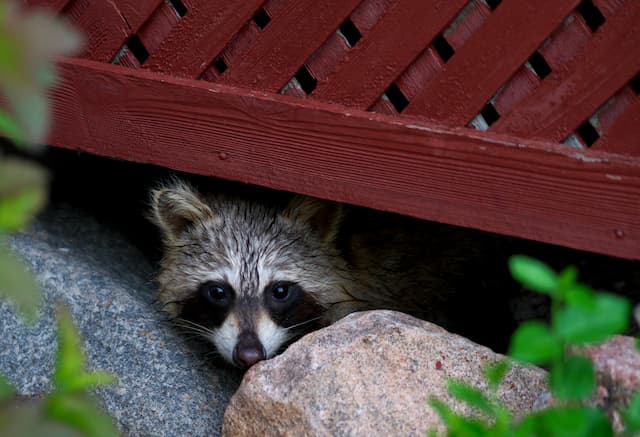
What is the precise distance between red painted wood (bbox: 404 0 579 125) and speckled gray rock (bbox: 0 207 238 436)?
4.74 feet

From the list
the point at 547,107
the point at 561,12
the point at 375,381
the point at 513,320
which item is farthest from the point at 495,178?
the point at 513,320

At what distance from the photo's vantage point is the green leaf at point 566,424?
4.01 ft

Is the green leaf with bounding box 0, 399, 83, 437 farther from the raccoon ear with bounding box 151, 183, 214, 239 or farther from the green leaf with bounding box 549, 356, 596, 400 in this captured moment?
the raccoon ear with bounding box 151, 183, 214, 239

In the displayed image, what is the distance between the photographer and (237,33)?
10.9 feet

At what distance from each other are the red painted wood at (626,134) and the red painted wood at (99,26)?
75.3 inches

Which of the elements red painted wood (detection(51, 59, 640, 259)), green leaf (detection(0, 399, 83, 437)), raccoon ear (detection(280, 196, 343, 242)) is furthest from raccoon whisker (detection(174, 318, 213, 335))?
green leaf (detection(0, 399, 83, 437))

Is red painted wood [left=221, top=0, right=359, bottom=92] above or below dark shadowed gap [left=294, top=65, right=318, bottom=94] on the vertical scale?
above

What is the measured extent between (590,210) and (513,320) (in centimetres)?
199

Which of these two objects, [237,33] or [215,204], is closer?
[237,33]

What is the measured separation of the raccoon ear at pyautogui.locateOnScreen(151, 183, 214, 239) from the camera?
415 centimetres

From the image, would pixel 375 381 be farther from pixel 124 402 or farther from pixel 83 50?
pixel 83 50

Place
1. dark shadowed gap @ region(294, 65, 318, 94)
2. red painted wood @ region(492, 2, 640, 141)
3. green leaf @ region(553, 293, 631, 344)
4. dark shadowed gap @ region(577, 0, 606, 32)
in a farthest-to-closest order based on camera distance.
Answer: dark shadowed gap @ region(294, 65, 318, 94) → dark shadowed gap @ region(577, 0, 606, 32) → red painted wood @ region(492, 2, 640, 141) → green leaf @ region(553, 293, 631, 344)

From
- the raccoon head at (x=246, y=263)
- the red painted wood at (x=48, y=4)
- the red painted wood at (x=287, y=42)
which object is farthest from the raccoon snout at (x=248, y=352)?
the red painted wood at (x=48, y=4)

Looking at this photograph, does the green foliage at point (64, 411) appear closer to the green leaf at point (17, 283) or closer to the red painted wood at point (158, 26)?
the green leaf at point (17, 283)
